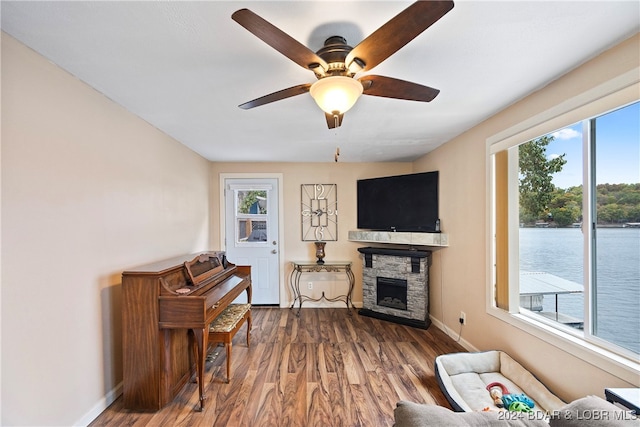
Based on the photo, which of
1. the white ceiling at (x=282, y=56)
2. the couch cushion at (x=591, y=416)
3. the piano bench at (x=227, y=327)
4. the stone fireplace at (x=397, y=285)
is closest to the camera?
the couch cushion at (x=591, y=416)

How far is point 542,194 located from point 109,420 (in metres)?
3.61

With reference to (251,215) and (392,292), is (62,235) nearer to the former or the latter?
(251,215)

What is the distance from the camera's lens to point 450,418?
36.5 inches

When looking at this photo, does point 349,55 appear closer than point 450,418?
No

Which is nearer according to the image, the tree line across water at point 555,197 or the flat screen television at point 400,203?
the tree line across water at point 555,197

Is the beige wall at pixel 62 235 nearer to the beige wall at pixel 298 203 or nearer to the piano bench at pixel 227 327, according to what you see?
the piano bench at pixel 227 327

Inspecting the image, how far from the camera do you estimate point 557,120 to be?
71.8 inches

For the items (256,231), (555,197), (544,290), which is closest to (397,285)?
(544,290)

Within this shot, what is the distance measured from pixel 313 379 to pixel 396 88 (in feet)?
7.81

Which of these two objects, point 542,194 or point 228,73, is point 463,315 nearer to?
point 542,194

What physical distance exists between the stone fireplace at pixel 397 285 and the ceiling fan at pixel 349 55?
2570 millimetres

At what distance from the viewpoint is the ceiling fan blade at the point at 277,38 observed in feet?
3.21

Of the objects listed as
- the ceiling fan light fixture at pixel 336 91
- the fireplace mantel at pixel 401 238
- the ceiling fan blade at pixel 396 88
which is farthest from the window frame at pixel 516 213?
the ceiling fan light fixture at pixel 336 91

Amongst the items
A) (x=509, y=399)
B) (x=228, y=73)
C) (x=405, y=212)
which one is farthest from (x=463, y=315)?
Answer: (x=228, y=73)
